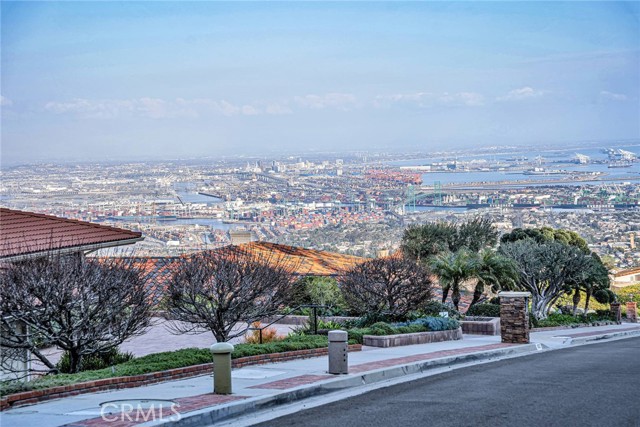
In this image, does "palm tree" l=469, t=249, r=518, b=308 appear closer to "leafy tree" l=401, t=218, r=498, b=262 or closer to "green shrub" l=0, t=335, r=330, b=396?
"leafy tree" l=401, t=218, r=498, b=262

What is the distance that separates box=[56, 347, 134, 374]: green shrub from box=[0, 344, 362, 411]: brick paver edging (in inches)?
84.5

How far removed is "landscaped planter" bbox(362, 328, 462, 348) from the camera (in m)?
21.5

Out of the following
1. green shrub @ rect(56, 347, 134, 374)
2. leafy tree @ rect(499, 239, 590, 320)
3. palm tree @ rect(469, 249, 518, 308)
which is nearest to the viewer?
green shrub @ rect(56, 347, 134, 374)

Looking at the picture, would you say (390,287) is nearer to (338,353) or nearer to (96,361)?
(338,353)

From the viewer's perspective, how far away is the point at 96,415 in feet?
35.6

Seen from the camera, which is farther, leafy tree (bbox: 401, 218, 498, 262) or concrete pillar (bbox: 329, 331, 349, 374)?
leafy tree (bbox: 401, 218, 498, 262)

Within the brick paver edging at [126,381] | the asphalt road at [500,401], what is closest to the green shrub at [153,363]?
the brick paver edging at [126,381]

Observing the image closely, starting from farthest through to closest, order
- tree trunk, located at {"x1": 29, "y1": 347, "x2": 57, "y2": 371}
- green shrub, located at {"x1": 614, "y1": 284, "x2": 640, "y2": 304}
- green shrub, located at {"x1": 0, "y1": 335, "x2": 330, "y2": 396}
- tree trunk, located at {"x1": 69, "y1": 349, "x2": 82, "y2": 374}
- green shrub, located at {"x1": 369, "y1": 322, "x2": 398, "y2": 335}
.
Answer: green shrub, located at {"x1": 614, "y1": 284, "x2": 640, "y2": 304} < green shrub, located at {"x1": 369, "y1": 322, "x2": 398, "y2": 335} < tree trunk, located at {"x1": 69, "y1": 349, "x2": 82, "y2": 374} < tree trunk, located at {"x1": 29, "y1": 347, "x2": 57, "y2": 371} < green shrub, located at {"x1": 0, "y1": 335, "x2": 330, "y2": 396}

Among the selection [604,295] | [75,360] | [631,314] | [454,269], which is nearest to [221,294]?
[75,360]

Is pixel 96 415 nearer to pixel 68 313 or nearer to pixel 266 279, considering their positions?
pixel 68 313

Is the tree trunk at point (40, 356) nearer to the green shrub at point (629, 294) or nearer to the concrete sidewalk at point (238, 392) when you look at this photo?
the concrete sidewalk at point (238, 392)

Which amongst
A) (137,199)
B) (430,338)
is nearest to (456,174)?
(137,199)

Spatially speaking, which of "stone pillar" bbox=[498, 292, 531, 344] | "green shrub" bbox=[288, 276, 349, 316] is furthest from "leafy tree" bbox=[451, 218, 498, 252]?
"stone pillar" bbox=[498, 292, 531, 344]

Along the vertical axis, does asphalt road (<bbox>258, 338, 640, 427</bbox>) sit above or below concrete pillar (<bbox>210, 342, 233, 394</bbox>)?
below
